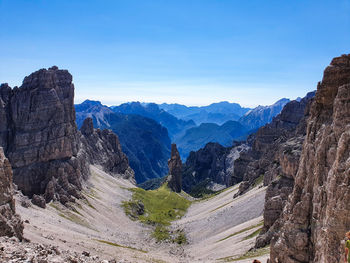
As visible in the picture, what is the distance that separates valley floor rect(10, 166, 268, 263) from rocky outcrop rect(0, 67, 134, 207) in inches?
462

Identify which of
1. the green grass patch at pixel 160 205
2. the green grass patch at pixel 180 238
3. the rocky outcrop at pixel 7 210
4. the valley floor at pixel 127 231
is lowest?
the green grass patch at pixel 160 205

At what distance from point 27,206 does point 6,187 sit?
43.3 m

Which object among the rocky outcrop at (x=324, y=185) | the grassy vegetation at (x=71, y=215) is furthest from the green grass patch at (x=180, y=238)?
the rocky outcrop at (x=324, y=185)

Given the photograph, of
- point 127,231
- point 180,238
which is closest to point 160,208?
point 127,231

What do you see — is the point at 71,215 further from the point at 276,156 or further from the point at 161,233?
the point at 276,156

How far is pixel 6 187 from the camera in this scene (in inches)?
2045

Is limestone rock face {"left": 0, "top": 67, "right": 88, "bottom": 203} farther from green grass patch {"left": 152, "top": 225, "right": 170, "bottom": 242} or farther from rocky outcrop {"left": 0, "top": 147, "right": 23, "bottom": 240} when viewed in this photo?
rocky outcrop {"left": 0, "top": 147, "right": 23, "bottom": 240}

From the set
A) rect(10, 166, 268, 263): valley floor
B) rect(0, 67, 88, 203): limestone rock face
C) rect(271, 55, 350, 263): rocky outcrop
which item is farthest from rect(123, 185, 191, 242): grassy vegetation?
rect(271, 55, 350, 263): rocky outcrop

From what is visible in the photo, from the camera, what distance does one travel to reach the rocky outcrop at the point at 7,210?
4784cm

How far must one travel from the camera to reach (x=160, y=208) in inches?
6747

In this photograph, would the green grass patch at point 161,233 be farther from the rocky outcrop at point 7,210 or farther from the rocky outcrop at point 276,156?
the rocky outcrop at point 7,210

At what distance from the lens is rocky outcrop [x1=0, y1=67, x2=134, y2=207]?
11738cm

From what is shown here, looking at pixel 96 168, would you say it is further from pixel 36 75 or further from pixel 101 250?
pixel 101 250

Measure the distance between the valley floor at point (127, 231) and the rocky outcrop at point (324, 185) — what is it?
640 inches
